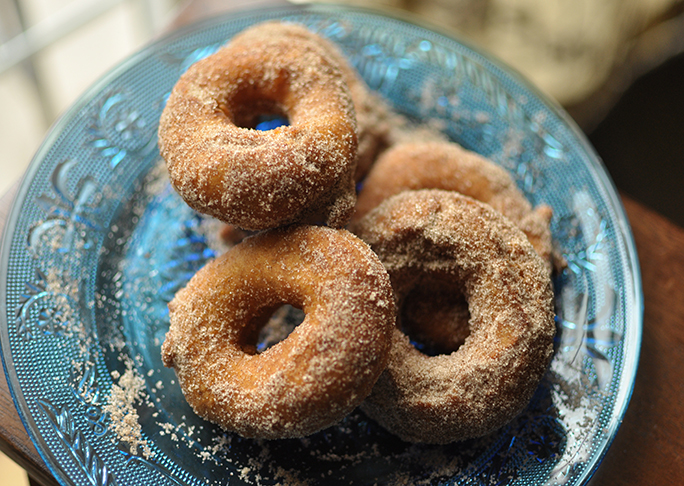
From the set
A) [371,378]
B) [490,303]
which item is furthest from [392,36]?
[371,378]

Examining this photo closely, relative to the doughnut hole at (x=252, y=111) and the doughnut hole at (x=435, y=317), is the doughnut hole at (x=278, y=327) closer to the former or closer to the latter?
the doughnut hole at (x=435, y=317)

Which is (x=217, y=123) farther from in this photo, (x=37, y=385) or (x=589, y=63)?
(x=589, y=63)

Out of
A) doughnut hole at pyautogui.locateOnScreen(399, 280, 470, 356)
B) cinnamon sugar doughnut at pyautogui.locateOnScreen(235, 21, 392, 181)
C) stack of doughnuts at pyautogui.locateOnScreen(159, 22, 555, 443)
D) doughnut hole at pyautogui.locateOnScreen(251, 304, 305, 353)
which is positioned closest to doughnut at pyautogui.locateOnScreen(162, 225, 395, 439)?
stack of doughnuts at pyautogui.locateOnScreen(159, 22, 555, 443)

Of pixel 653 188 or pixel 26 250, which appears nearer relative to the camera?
pixel 26 250

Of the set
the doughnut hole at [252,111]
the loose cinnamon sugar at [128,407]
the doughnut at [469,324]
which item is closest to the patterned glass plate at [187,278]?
the loose cinnamon sugar at [128,407]

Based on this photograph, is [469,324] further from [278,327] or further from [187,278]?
[187,278]

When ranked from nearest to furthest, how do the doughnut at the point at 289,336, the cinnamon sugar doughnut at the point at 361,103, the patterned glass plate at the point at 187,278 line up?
the doughnut at the point at 289,336, the patterned glass plate at the point at 187,278, the cinnamon sugar doughnut at the point at 361,103

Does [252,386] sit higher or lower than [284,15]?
lower

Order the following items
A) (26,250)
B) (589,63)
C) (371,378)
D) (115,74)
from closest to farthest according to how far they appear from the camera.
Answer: (371,378) → (26,250) → (115,74) → (589,63)
